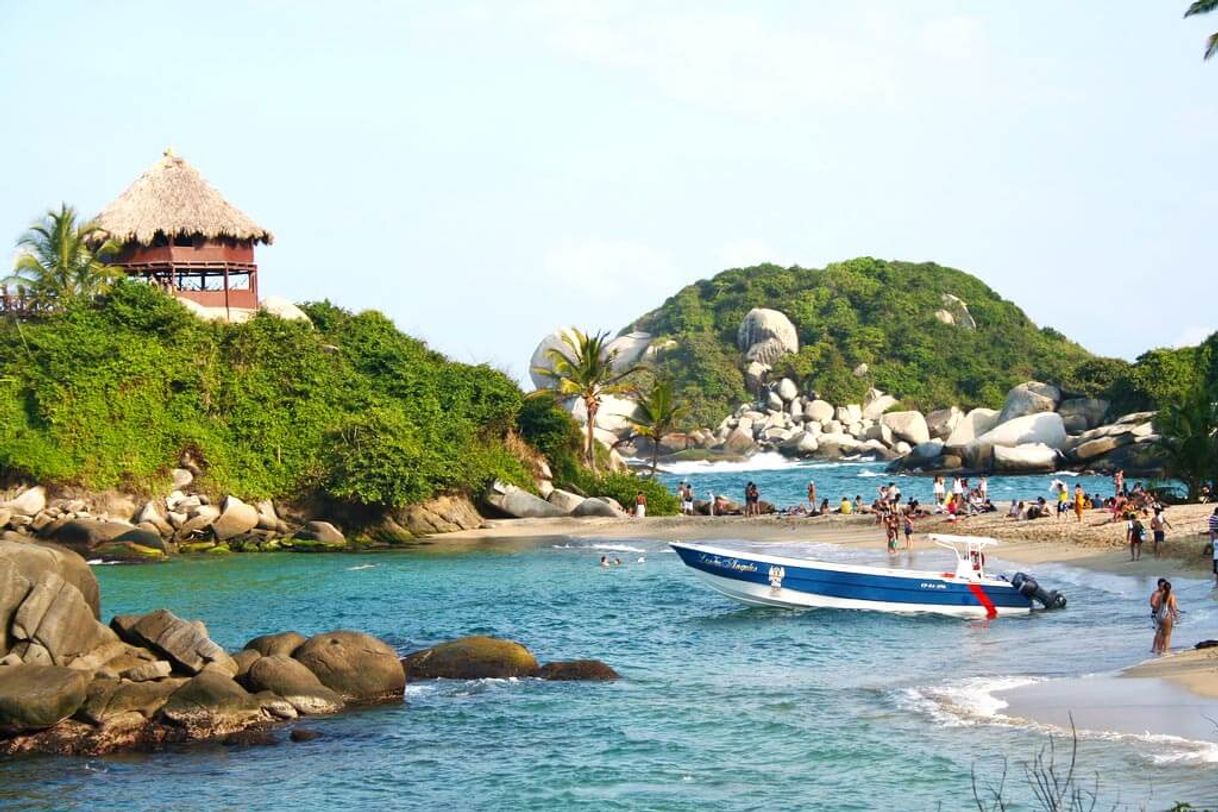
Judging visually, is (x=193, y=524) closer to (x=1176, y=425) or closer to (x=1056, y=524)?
(x=1056, y=524)

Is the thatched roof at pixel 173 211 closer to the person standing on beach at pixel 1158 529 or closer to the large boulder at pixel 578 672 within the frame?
the large boulder at pixel 578 672

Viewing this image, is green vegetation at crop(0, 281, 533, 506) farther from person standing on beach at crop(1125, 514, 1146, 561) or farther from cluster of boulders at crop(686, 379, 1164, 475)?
cluster of boulders at crop(686, 379, 1164, 475)

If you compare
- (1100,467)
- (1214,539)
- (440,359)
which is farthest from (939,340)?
(1214,539)

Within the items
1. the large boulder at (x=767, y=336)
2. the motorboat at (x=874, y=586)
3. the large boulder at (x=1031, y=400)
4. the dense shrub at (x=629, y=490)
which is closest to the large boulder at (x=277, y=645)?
the motorboat at (x=874, y=586)

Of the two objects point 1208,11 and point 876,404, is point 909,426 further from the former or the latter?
point 1208,11

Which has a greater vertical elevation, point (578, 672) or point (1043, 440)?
point (1043, 440)

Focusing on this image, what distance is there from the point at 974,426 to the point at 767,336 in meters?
29.6

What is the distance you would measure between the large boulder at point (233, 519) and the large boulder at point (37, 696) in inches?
986

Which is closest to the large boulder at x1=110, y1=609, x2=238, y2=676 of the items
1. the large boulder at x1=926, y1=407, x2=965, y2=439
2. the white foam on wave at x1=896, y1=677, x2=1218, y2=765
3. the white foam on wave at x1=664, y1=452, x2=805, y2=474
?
the white foam on wave at x1=896, y1=677, x2=1218, y2=765

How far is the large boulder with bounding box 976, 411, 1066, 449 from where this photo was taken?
79.6m

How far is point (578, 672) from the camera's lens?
2358 cm

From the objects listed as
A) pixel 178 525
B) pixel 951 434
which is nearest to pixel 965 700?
pixel 178 525

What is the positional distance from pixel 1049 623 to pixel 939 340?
297 ft

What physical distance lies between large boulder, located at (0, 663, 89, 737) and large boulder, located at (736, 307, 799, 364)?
97.4 m
